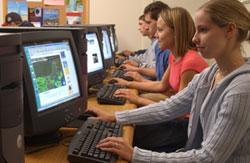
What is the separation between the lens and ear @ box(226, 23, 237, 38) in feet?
4.29

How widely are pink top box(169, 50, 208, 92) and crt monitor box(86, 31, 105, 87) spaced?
1.50 feet

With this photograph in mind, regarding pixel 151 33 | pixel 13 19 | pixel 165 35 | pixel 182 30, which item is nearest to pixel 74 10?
pixel 13 19

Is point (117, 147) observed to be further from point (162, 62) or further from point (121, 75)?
point (121, 75)

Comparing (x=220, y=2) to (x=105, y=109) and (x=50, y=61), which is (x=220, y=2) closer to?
(x=50, y=61)

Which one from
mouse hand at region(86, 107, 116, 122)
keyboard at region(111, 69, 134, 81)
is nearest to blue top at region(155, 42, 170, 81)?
keyboard at region(111, 69, 134, 81)

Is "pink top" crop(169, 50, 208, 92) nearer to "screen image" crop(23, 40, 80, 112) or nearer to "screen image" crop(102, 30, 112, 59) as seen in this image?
"screen image" crop(23, 40, 80, 112)

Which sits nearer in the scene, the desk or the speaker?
the speaker

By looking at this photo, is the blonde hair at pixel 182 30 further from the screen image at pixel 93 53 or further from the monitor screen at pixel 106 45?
the monitor screen at pixel 106 45

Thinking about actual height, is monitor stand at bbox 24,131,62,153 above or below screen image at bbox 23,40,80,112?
below

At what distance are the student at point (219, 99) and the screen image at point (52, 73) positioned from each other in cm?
27

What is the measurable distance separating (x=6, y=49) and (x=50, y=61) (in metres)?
0.60

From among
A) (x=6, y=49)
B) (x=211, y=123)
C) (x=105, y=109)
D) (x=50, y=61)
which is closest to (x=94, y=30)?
(x=105, y=109)

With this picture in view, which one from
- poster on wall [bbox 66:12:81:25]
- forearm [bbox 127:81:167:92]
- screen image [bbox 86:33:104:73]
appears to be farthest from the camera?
poster on wall [bbox 66:12:81:25]

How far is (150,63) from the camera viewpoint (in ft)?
11.8
